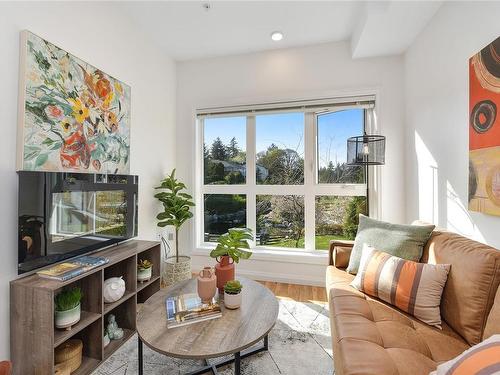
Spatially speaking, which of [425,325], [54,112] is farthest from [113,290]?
[425,325]

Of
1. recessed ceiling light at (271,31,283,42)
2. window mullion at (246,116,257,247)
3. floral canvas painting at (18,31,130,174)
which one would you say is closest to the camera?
floral canvas painting at (18,31,130,174)

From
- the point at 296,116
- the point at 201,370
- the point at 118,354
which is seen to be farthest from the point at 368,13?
the point at 118,354

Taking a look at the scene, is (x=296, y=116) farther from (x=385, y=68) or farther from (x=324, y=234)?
(x=324, y=234)

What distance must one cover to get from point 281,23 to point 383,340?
2.77m

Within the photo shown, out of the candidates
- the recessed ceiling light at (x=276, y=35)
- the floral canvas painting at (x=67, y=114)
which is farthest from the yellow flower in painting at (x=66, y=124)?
the recessed ceiling light at (x=276, y=35)

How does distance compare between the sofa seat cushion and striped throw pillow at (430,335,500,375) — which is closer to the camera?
striped throw pillow at (430,335,500,375)

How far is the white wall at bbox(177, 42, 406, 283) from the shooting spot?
9.09 ft

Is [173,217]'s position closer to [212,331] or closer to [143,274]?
[143,274]

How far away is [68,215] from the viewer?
68.1 inches

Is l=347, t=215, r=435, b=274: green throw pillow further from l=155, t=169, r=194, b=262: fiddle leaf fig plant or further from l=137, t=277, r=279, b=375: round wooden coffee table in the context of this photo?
l=155, t=169, r=194, b=262: fiddle leaf fig plant

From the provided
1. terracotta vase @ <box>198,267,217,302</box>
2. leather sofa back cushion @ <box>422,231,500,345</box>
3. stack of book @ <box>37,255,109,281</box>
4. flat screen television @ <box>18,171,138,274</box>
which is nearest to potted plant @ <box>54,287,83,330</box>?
stack of book @ <box>37,255,109,281</box>

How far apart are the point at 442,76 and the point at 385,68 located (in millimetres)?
852

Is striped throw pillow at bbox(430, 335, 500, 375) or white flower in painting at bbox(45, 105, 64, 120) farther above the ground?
white flower in painting at bbox(45, 105, 64, 120)

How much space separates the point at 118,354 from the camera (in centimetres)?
175
